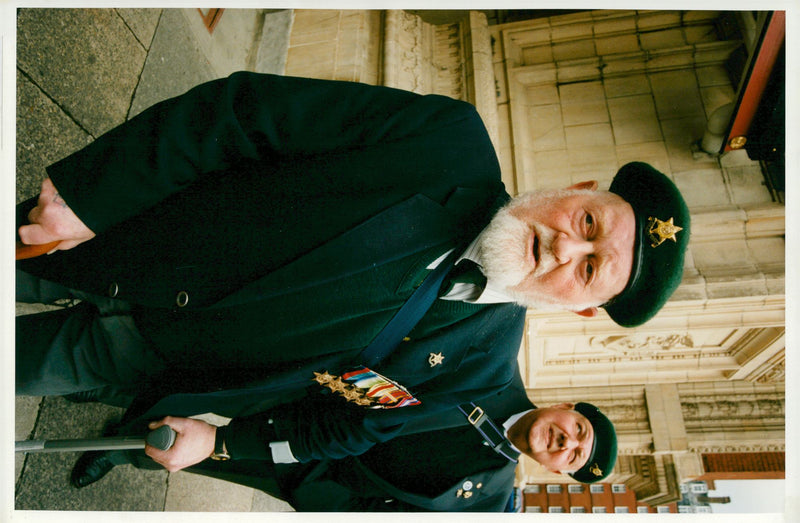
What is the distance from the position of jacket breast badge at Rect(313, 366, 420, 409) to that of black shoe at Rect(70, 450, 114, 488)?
1294 millimetres

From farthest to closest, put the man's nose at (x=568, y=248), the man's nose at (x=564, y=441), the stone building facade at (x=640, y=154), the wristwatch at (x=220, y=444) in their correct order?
1. the stone building facade at (x=640, y=154)
2. the man's nose at (x=564, y=441)
3. the wristwatch at (x=220, y=444)
4. the man's nose at (x=568, y=248)

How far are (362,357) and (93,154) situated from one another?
0.94m

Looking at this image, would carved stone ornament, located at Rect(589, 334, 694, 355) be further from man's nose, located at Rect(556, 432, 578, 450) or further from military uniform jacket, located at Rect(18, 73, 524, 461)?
military uniform jacket, located at Rect(18, 73, 524, 461)

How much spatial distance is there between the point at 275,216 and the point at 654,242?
3.70ft

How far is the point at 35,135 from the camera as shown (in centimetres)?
177

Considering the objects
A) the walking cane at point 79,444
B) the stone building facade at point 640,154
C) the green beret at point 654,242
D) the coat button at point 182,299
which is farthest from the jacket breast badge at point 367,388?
the stone building facade at point 640,154

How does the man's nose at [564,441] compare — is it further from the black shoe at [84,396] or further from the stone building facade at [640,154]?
the black shoe at [84,396]

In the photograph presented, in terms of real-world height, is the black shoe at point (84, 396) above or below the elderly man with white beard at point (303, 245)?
below

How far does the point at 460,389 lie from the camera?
1648mm

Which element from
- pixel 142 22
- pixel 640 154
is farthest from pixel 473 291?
pixel 142 22

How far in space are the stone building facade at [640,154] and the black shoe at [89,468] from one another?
2601mm

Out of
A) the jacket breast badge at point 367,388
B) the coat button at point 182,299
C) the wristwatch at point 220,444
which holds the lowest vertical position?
the wristwatch at point 220,444

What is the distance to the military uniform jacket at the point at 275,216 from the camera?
1.19 m

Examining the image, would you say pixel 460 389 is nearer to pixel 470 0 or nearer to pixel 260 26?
pixel 470 0
